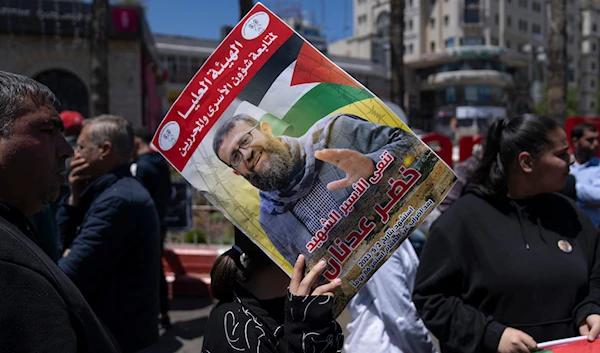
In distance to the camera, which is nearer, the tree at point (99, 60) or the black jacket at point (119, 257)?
the black jacket at point (119, 257)

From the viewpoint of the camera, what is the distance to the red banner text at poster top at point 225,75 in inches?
56.6

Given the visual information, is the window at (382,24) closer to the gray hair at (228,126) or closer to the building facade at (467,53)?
the building facade at (467,53)

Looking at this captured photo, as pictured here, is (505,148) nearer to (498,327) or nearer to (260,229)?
(498,327)

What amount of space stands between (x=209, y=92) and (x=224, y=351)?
2.56 ft

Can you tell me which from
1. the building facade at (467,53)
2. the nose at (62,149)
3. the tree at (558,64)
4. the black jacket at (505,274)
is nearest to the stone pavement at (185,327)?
the black jacket at (505,274)

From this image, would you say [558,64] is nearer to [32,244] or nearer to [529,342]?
[529,342]

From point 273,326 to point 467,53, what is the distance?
227 feet

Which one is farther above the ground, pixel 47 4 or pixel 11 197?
pixel 47 4

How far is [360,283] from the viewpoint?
1476 millimetres

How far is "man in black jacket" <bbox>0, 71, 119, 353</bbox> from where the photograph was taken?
3.77 ft

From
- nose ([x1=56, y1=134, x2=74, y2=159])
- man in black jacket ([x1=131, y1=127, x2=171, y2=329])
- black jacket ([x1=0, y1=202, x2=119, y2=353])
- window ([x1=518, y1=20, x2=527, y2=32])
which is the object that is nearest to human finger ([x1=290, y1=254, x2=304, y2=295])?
black jacket ([x1=0, y1=202, x2=119, y2=353])

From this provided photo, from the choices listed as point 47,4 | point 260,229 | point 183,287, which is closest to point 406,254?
point 260,229

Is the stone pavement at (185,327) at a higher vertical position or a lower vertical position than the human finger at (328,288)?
lower

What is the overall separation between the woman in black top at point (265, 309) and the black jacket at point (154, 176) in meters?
3.39
